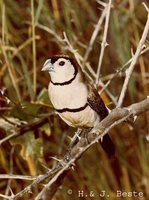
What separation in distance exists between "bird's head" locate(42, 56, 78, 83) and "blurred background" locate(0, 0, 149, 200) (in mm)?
296

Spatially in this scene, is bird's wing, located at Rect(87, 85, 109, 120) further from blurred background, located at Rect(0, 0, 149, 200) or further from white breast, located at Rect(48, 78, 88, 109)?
blurred background, located at Rect(0, 0, 149, 200)

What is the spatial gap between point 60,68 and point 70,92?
5 centimetres

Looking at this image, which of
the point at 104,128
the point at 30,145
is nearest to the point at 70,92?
the point at 104,128

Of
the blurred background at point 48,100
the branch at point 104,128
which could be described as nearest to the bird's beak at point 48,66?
the branch at point 104,128

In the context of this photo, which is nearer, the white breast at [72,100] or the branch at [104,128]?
the branch at [104,128]

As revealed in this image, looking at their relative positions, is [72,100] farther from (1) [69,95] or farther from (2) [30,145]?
(2) [30,145]

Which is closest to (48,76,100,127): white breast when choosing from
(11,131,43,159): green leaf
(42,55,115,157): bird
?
(42,55,115,157): bird

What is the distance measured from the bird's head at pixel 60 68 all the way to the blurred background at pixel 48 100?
30cm

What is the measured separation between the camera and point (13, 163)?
1700 millimetres

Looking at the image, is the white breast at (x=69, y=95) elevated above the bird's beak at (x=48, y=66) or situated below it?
below

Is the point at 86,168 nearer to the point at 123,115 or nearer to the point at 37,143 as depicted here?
the point at 37,143

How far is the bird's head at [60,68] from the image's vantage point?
121 centimetres

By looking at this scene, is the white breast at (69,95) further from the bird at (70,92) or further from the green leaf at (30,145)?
the green leaf at (30,145)

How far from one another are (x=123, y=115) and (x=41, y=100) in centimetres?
48
